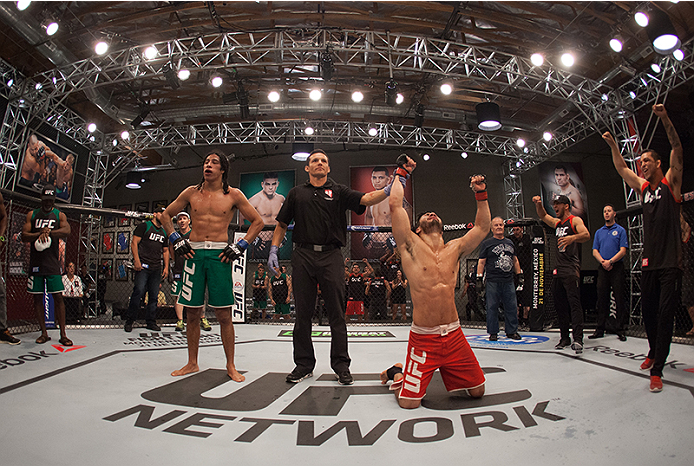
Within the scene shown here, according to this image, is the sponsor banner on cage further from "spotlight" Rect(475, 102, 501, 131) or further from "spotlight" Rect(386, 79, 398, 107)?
"spotlight" Rect(475, 102, 501, 131)

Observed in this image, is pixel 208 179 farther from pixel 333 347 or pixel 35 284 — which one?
pixel 35 284

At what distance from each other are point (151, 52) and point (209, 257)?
681cm

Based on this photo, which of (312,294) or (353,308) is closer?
(312,294)

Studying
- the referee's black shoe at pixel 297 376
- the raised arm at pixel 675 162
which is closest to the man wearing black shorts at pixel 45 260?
the referee's black shoe at pixel 297 376

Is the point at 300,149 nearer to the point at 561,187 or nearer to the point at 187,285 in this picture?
the point at 561,187

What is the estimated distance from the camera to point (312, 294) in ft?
8.69

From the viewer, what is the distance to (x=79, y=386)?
7.20 ft

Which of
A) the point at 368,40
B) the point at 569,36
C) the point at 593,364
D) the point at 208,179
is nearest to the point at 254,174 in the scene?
the point at 368,40

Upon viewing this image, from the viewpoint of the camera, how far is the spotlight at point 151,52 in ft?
24.5

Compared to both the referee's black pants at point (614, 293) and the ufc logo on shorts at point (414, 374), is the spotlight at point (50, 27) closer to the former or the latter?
the ufc logo on shorts at point (414, 374)

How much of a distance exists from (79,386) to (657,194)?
12.3 ft

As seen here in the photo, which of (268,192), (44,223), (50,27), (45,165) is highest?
(268,192)

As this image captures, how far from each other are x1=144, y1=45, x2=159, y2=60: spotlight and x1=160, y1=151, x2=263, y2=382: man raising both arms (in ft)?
20.6

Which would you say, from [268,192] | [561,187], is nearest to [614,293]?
[561,187]
